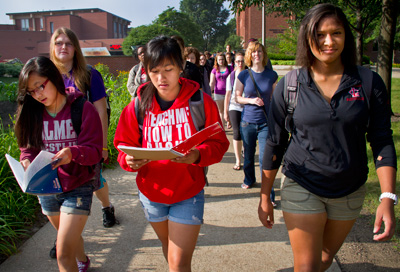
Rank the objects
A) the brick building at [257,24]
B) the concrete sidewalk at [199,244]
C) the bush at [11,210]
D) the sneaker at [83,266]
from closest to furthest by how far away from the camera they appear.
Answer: the sneaker at [83,266] < the concrete sidewalk at [199,244] < the bush at [11,210] < the brick building at [257,24]

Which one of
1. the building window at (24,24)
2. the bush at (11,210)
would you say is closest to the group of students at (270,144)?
the bush at (11,210)

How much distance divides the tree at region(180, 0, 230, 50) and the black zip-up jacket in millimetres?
105822

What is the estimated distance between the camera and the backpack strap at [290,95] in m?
2.18

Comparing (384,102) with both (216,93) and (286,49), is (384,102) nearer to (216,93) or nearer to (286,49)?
(216,93)

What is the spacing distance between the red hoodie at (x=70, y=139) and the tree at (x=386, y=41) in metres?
7.89

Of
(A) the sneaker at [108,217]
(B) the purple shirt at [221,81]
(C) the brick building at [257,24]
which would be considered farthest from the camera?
(C) the brick building at [257,24]

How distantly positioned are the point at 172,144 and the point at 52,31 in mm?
81278

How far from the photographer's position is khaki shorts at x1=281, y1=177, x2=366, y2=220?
83.2 inches

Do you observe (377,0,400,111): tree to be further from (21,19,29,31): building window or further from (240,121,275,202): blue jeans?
(21,19,29,31): building window

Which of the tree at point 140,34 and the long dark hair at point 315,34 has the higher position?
the tree at point 140,34

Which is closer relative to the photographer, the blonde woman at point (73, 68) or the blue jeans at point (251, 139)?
the blonde woman at point (73, 68)

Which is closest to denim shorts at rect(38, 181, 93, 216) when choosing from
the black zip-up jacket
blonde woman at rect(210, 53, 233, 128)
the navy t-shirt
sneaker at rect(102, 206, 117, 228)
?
sneaker at rect(102, 206, 117, 228)

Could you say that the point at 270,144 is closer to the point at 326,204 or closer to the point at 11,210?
the point at 326,204

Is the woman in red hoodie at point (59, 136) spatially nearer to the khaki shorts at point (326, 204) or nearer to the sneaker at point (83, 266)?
the sneaker at point (83, 266)
